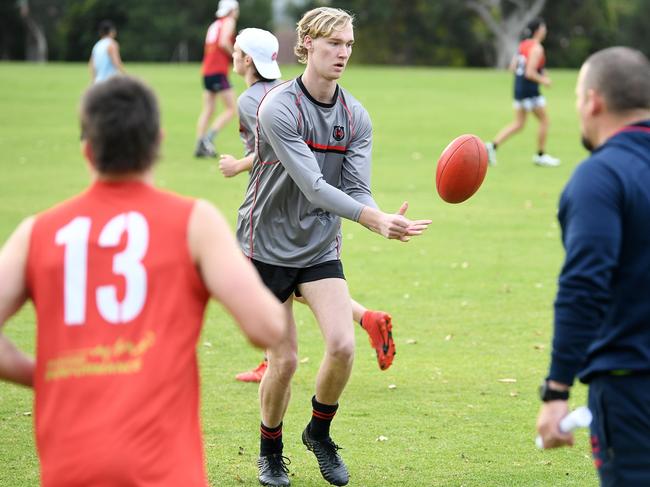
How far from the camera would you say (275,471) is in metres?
5.80

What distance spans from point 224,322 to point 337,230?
11.4 feet

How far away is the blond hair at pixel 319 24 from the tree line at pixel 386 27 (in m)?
68.0

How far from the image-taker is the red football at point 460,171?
22.9 ft

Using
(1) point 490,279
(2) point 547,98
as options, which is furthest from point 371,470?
(2) point 547,98

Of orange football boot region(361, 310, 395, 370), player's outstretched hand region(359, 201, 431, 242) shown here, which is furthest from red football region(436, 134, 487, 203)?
player's outstretched hand region(359, 201, 431, 242)

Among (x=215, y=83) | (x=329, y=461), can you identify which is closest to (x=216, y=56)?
(x=215, y=83)

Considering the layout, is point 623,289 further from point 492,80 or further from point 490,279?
point 492,80

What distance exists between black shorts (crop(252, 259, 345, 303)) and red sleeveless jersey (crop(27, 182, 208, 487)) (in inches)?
110

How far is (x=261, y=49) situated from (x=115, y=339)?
4632 millimetres

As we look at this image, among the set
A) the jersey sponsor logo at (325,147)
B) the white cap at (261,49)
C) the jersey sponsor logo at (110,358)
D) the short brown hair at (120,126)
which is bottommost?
the jersey sponsor logo at (325,147)

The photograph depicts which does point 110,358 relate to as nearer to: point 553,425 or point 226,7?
point 553,425

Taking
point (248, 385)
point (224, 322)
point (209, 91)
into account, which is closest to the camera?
point (248, 385)

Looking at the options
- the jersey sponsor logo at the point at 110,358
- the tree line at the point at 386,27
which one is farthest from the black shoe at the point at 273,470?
the tree line at the point at 386,27

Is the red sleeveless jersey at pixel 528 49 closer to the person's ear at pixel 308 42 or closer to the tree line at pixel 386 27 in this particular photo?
the person's ear at pixel 308 42
